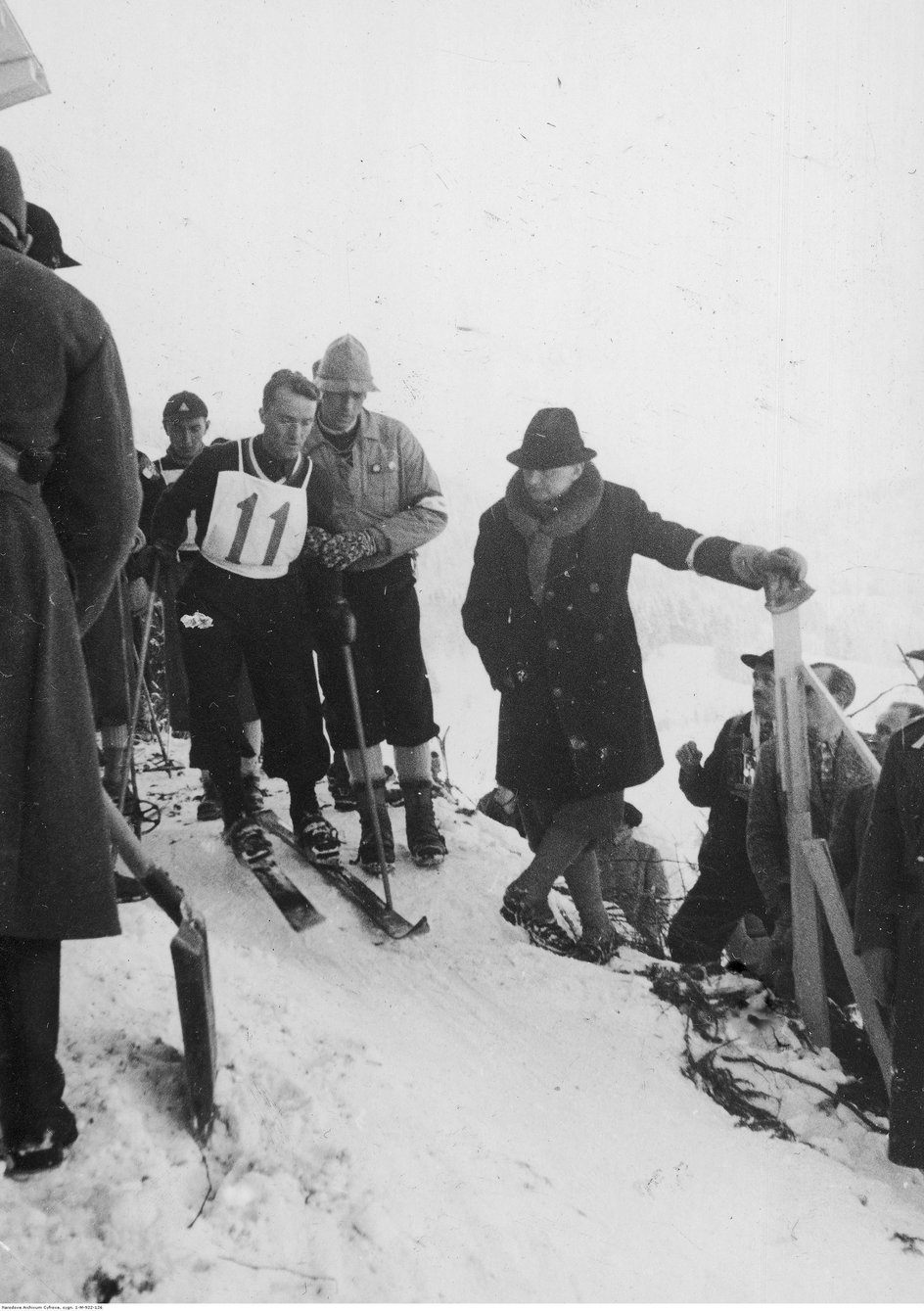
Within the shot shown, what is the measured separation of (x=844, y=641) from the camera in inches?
159

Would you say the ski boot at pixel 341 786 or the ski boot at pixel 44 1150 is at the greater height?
the ski boot at pixel 44 1150

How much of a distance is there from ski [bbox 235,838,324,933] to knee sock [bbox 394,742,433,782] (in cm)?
61

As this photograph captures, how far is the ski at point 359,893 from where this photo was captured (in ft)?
9.49

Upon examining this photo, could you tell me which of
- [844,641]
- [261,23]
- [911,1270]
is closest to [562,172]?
[261,23]

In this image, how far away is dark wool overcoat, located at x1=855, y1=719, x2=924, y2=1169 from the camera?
2.23m

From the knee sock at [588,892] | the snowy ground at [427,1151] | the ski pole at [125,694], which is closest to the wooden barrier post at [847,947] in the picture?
the snowy ground at [427,1151]

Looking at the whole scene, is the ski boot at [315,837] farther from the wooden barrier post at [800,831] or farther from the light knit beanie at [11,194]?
the light knit beanie at [11,194]

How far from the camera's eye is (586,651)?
2943 mm

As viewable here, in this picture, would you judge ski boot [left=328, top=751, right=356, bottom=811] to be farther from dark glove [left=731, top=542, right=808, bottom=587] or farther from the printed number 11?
dark glove [left=731, top=542, right=808, bottom=587]

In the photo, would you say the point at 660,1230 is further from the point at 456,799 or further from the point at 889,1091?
the point at 456,799

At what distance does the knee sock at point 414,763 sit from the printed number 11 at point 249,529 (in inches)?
36.1

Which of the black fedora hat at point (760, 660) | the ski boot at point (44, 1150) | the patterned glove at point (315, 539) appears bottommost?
the ski boot at point (44, 1150)

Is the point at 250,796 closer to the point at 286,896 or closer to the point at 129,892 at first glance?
the point at 286,896

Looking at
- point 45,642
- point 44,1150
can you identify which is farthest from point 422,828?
point 45,642
